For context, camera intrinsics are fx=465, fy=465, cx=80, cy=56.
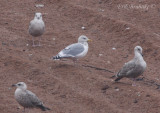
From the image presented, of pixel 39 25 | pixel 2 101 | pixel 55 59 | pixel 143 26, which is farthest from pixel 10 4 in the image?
pixel 2 101

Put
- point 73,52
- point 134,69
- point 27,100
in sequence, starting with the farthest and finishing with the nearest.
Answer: point 73,52 < point 134,69 < point 27,100

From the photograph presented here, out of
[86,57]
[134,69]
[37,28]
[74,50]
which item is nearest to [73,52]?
[74,50]

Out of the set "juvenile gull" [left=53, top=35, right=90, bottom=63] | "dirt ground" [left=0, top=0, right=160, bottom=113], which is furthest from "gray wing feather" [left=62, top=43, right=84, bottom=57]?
"dirt ground" [left=0, top=0, right=160, bottom=113]

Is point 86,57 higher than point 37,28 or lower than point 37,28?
lower

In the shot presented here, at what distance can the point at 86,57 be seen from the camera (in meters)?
13.0

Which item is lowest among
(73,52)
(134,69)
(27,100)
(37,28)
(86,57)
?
(27,100)

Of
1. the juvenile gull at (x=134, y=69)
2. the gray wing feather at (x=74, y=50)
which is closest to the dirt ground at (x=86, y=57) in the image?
the juvenile gull at (x=134, y=69)

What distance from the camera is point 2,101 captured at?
9625 millimetres

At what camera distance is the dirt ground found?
10047 millimetres

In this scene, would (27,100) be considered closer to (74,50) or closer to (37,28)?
(74,50)

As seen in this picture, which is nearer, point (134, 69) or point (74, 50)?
point (134, 69)

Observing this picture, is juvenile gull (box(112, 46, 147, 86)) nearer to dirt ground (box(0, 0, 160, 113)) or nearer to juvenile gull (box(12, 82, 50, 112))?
dirt ground (box(0, 0, 160, 113))

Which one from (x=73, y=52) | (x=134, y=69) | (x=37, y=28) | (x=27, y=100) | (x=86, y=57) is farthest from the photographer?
(x=37, y=28)

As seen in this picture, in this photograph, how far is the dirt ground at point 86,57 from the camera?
10047mm
